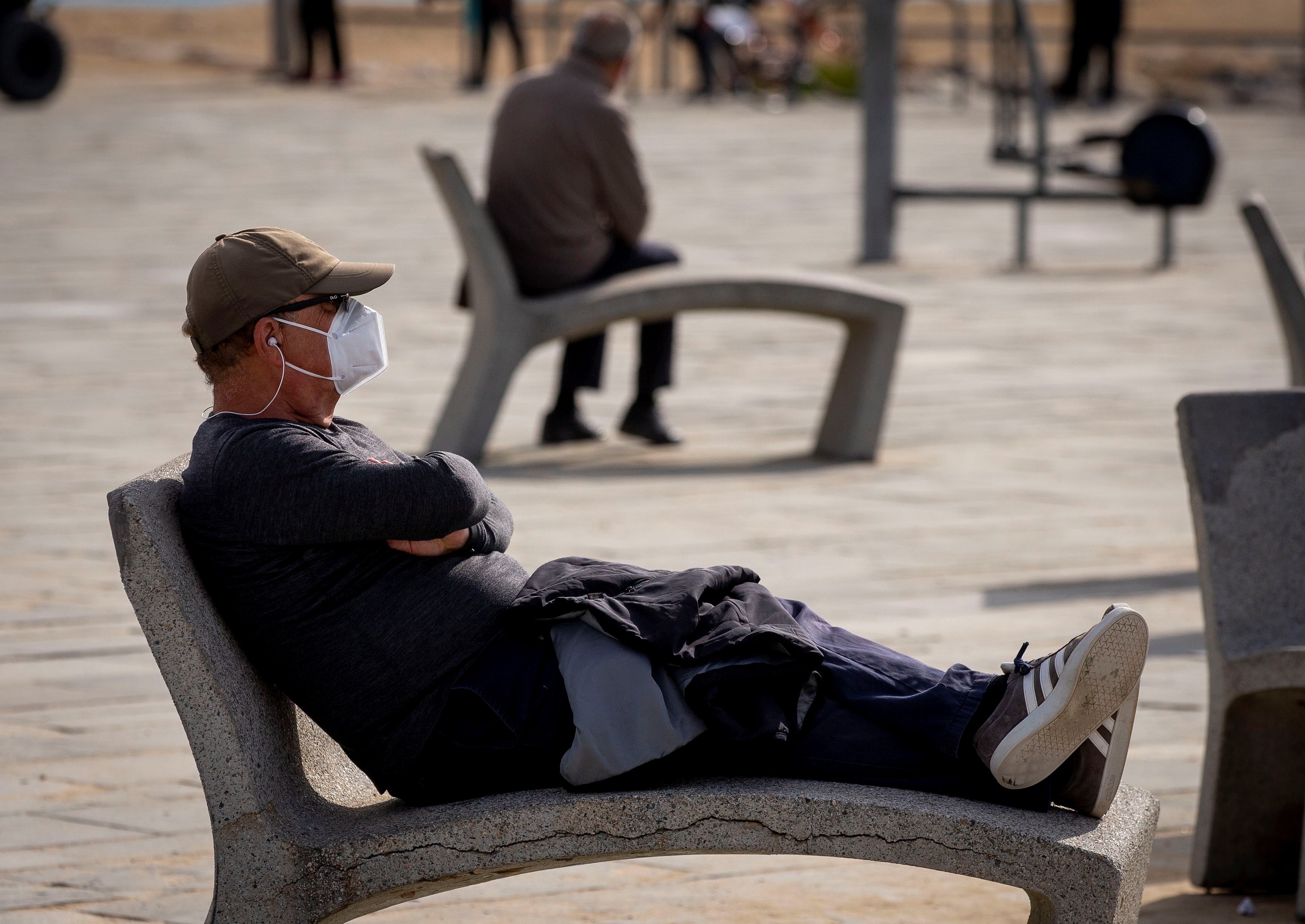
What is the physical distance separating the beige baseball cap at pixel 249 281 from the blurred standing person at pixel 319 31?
940 inches

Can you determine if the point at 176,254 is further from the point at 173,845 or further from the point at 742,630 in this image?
the point at 742,630

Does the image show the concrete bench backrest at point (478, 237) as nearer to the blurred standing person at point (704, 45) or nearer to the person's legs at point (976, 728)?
the person's legs at point (976, 728)

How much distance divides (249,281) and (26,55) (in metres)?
21.2

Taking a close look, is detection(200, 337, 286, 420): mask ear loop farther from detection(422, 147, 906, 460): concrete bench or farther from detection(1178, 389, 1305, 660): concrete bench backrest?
detection(422, 147, 906, 460): concrete bench

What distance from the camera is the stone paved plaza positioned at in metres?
3.55

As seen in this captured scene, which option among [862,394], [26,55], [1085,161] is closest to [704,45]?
[26,55]

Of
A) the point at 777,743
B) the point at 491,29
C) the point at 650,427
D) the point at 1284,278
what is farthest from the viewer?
the point at 491,29

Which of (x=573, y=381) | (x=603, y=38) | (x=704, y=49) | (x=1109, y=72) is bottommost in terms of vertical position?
(x=1109, y=72)

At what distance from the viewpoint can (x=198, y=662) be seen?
262 cm

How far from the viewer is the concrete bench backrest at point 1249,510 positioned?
3.48 meters

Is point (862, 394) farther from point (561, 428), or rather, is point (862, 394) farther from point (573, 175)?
point (573, 175)

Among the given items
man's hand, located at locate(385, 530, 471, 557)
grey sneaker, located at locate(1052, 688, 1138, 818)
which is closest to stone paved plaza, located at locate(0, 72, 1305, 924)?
grey sneaker, located at locate(1052, 688, 1138, 818)

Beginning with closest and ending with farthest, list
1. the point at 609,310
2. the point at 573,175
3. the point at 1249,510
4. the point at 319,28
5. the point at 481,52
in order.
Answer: the point at 1249,510 < the point at 609,310 < the point at 573,175 < the point at 319,28 < the point at 481,52

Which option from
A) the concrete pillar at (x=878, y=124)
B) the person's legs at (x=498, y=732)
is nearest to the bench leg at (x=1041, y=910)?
the person's legs at (x=498, y=732)
